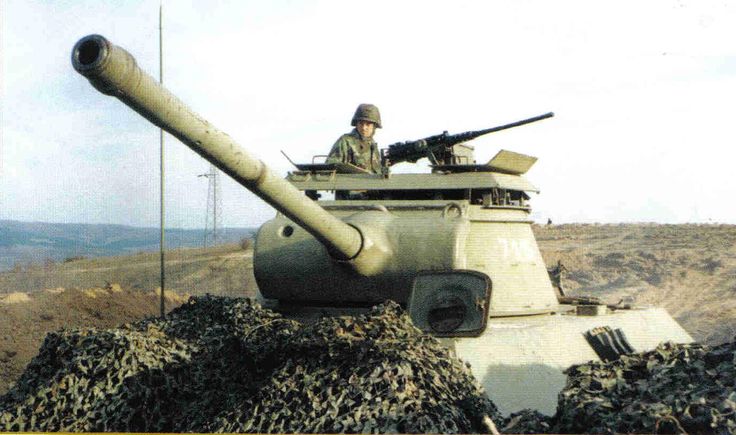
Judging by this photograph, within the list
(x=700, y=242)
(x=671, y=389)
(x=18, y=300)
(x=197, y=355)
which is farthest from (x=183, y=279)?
(x=671, y=389)

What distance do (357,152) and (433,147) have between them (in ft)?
2.54

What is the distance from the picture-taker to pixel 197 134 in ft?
16.7

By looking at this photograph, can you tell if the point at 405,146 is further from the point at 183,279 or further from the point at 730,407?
the point at 183,279

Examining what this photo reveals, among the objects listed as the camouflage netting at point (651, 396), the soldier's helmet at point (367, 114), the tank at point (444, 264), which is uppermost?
the soldier's helmet at point (367, 114)

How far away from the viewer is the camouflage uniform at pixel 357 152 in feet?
29.4

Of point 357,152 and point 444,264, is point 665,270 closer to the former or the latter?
point 357,152

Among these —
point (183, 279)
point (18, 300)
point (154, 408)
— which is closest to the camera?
point (154, 408)

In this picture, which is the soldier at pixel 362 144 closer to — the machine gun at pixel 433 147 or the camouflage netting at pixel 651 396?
the machine gun at pixel 433 147

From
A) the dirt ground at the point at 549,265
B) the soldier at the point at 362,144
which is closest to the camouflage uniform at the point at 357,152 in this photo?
the soldier at the point at 362,144

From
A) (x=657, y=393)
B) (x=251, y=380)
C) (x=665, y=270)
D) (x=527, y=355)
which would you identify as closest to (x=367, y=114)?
(x=527, y=355)

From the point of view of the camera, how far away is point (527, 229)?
26.1ft

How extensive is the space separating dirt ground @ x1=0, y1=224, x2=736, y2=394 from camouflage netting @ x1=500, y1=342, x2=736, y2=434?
7342 millimetres

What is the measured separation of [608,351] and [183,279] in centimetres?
2320

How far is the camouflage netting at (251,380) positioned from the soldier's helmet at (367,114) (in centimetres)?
314
